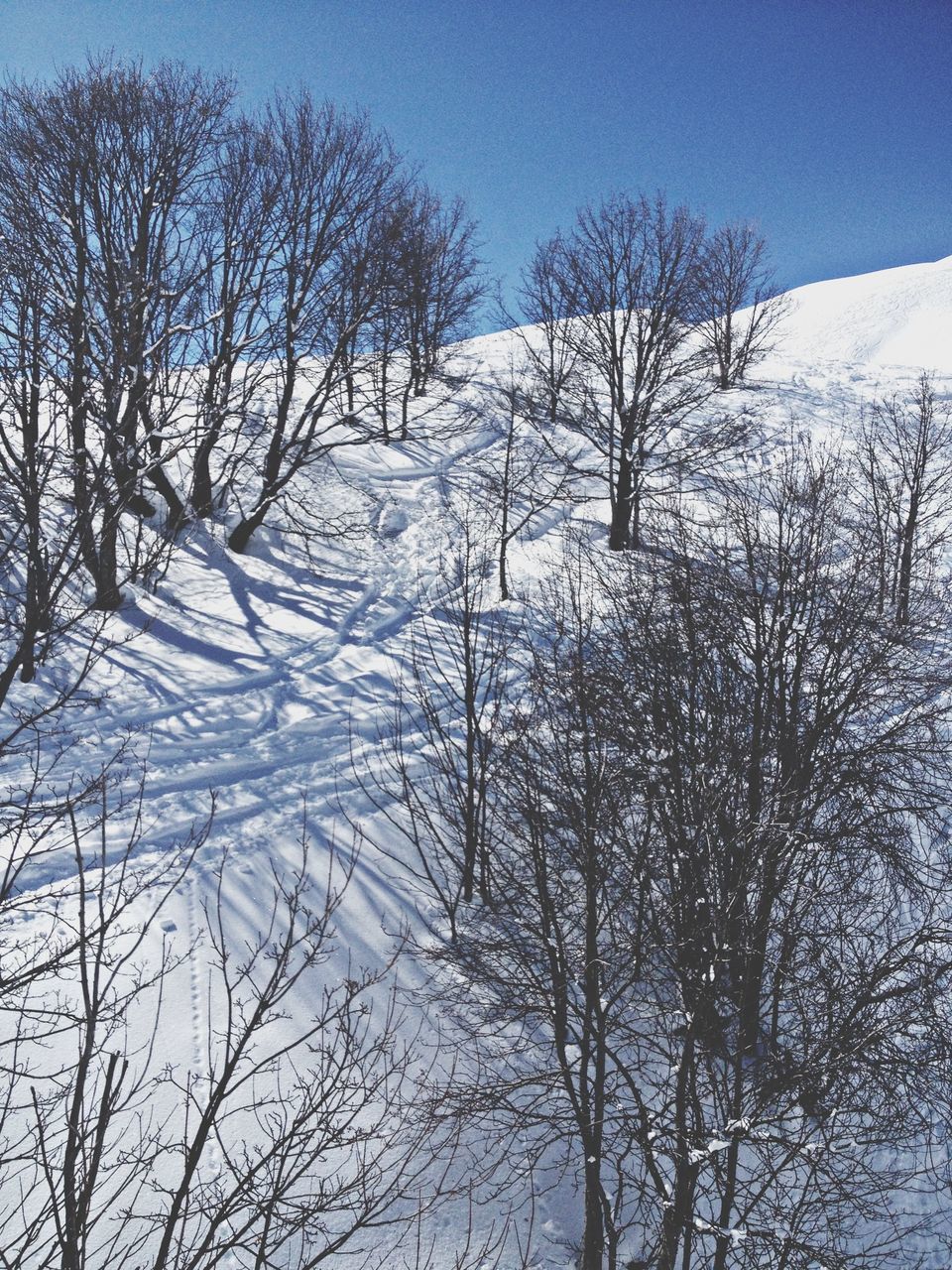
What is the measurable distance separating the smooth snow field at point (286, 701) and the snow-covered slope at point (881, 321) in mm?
28390

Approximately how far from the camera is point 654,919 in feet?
29.1

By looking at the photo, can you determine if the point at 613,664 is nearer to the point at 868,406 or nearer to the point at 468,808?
the point at 468,808

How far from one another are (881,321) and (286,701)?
197 feet

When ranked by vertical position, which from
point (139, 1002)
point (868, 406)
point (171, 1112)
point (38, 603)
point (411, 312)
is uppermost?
point (411, 312)

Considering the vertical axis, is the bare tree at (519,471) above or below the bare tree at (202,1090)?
above

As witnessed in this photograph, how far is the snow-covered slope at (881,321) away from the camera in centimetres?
5303

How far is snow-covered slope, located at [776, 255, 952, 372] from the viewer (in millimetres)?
53031

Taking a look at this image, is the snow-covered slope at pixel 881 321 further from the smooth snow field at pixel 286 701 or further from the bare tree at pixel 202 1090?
the bare tree at pixel 202 1090

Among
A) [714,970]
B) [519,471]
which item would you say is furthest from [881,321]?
[714,970]

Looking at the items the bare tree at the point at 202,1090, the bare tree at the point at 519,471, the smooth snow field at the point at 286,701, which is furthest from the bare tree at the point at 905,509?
the bare tree at the point at 202,1090

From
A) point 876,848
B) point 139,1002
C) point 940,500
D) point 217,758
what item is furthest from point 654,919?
point 940,500

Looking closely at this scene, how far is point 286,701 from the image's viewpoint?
52.4ft

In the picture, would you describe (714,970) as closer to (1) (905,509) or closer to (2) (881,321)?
(1) (905,509)

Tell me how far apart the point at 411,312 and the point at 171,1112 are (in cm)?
3022
